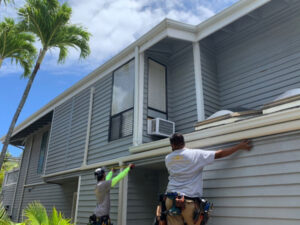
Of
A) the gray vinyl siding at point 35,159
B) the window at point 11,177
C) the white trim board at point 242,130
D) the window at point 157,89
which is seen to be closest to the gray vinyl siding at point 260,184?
the white trim board at point 242,130

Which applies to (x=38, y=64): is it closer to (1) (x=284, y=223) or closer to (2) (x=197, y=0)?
(2) (x=197, y=0)

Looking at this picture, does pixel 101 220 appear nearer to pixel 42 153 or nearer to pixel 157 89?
pixel 157 89

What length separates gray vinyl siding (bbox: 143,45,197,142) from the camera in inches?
231

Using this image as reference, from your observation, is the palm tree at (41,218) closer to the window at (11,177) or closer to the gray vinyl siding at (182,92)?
the gray vinyl siding at (182,92)

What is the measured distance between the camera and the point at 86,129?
7816 mm

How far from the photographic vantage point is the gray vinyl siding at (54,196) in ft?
29.9

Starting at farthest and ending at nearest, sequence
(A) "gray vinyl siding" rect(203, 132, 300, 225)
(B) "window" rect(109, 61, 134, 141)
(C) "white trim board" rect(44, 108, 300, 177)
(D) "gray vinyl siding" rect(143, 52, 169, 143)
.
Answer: (B) "window" rect(109, 61, 134, 141)
(D) "gray vinyl siding" rect(143, 52, 169, 143)
(C) "white trim board" rect(44, 108, 300, 177)
(A) "gray vinyl siding" rect(203, 132, 300, 225)

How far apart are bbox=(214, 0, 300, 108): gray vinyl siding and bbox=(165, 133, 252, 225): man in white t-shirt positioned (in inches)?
98.3

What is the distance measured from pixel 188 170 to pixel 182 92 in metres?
3.31

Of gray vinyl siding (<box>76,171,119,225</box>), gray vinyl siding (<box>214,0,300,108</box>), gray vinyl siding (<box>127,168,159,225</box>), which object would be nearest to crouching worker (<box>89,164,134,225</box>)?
gray vinyl siding (<box>127,168,159,225</box>)

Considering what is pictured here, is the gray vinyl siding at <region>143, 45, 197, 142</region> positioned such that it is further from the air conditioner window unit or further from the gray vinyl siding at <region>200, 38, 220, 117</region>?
the gray vinyl siding at <region>200, 38, 220, 117</region>

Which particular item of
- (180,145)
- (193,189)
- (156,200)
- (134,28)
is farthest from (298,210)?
(134,28)

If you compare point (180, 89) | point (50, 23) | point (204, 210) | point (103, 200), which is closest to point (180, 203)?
point (204, 210)

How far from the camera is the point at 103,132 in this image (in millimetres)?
6980
